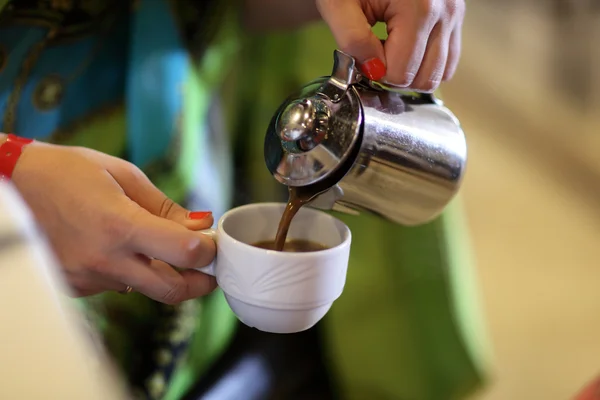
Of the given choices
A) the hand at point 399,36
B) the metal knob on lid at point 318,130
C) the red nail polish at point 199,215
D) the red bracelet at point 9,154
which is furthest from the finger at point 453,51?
the red bracelet at point 9,154

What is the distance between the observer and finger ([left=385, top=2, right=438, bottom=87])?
0.50 metres

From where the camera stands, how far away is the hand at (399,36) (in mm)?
501

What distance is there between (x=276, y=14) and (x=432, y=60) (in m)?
0.35

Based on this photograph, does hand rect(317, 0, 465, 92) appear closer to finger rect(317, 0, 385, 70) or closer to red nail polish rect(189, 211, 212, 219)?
finger rect(317, 0, 385, 70)

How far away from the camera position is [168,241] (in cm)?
46

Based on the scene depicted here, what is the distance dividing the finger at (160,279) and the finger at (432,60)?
0.81 ft

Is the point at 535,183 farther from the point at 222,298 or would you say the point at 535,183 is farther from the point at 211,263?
the point at 211,263

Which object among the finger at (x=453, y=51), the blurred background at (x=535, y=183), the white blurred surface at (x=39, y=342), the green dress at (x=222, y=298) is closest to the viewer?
the white blurred surface at (x=39, y=342)

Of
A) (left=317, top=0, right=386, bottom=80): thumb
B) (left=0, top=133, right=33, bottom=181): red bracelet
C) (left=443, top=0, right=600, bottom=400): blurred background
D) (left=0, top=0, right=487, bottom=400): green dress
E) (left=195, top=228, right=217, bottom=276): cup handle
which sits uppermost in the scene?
(left=317, top=0, right=386, bottom=80): thumb

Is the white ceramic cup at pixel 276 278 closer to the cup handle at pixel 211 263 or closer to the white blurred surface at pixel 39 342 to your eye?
the cup handle at pixel 211 263

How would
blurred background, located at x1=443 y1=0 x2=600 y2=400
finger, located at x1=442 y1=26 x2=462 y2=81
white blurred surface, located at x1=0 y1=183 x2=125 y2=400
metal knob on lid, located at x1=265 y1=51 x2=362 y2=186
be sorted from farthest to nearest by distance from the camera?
blurred background, located at x1=443 y1=0 x2=600 y2=400
finger, located at x1=442 y1=26 x2=462 y2=81
metal knob on lid, located at x1=265 y1=51 x2=362 y2=186
white blurred surface, located at x1=0 y1=183 x2=125 y2=400

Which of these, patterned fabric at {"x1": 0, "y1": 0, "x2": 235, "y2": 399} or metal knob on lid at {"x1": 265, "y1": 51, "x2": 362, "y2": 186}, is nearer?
metal knob on lid at {"x1": 265, "y1": 51, "x2": 362, "y2": 186}

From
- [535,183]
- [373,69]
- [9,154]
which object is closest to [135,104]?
[9,154]

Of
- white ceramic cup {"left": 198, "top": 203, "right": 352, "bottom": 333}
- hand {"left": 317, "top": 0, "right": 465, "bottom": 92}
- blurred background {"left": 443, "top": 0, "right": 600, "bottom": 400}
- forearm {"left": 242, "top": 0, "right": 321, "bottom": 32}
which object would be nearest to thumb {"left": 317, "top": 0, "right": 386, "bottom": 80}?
hand {"left": 317, "top": 0, "right": 465, "bottom": 92}
